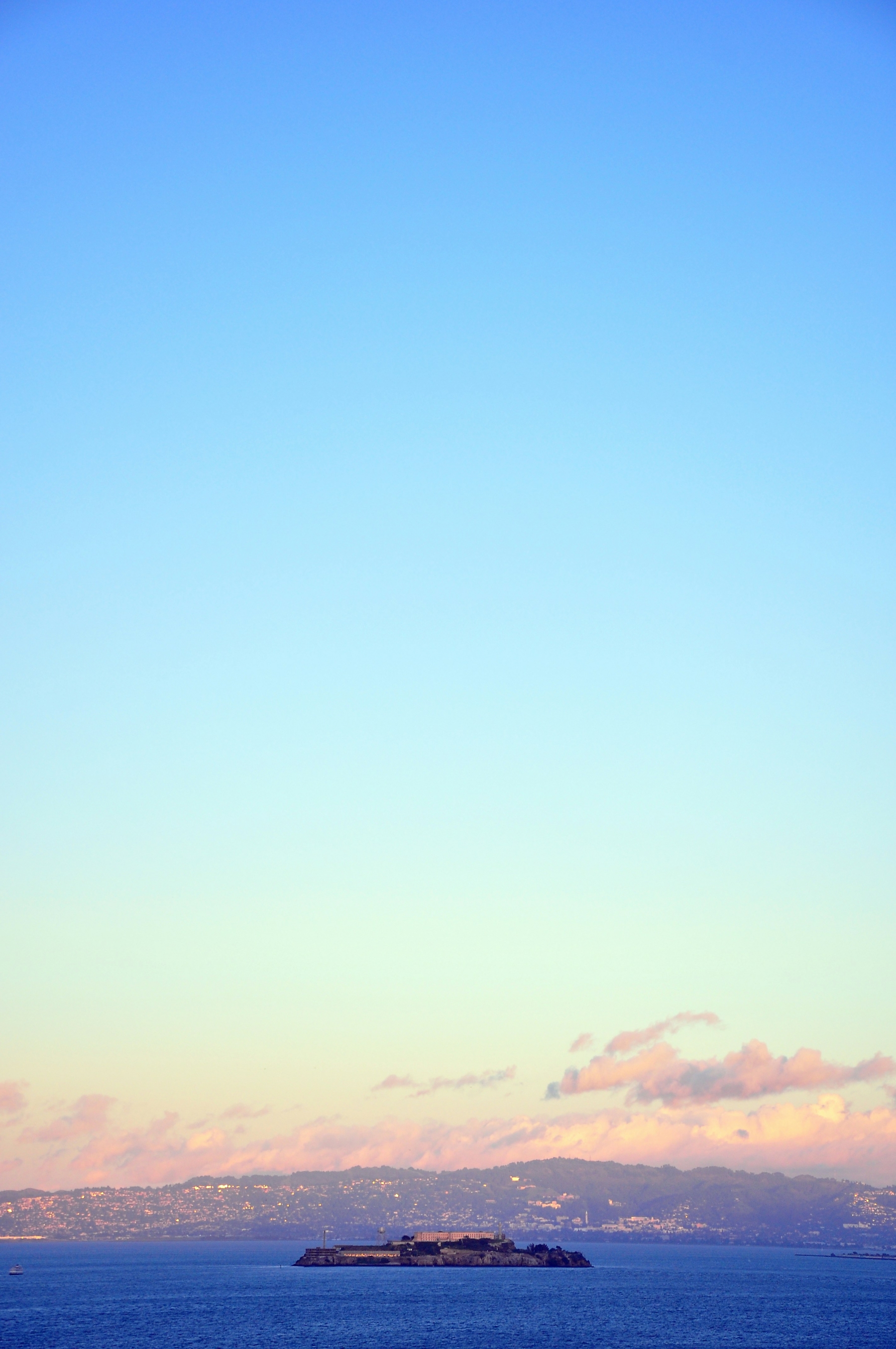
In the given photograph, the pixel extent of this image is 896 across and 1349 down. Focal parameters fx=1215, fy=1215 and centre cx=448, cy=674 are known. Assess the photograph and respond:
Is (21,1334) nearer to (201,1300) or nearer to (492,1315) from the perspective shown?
(201,1300)

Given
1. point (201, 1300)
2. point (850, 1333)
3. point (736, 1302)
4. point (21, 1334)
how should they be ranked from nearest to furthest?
1. point (21, 1334)
2. point (850, 1333)
3. point (201, 1300)
4. point (736, 1302)

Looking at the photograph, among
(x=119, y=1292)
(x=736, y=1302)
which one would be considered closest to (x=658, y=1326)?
(x=736, y=1302)

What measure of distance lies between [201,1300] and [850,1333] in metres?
91.6

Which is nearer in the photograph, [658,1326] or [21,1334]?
[21,1334]

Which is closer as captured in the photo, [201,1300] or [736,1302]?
[201,1300]

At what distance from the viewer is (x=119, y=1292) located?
638 ft

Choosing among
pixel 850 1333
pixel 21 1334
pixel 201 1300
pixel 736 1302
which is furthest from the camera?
pixel 736 1302

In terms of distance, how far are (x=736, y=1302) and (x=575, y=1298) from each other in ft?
88.5

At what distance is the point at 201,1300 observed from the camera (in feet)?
588

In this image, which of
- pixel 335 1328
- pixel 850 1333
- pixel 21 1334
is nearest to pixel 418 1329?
pixel 335 1328

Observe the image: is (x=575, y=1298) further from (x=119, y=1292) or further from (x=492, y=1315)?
(x=119, y=1292)

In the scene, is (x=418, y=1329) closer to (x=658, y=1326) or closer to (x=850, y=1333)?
(x=658, y=1326)

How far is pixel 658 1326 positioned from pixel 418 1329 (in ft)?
104

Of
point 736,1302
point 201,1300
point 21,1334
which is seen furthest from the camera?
point 736,1302
